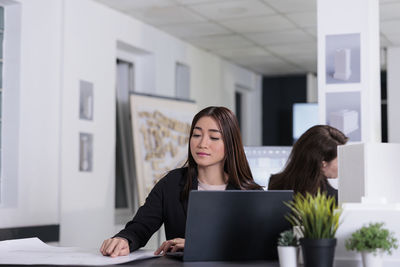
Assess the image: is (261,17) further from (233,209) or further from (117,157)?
(233,209)

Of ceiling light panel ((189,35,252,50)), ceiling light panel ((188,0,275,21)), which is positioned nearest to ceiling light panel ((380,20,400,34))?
ceiling light panel ((188,0,275,21))

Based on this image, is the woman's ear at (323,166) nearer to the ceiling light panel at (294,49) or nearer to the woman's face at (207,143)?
the woman's face at (207,143)

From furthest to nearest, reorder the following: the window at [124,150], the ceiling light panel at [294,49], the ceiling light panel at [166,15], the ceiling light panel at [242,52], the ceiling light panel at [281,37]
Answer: the ceiling light panel at [242,52] < the ceiling light panel at [294,49] < the ceiling light panel at [281,37] < the window at [124,150] < the ceiling light panel at [166,15]

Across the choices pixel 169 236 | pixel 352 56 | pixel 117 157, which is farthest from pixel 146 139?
pixel 169 236

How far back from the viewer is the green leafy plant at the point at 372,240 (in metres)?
1.90

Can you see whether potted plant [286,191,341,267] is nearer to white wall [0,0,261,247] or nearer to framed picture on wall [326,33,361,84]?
Answer: framed picture on wall [326,33,361,84]

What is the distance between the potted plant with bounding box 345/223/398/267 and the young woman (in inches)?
42.8

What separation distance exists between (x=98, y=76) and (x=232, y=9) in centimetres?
150

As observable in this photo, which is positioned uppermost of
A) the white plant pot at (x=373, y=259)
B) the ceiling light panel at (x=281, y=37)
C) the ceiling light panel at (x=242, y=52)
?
the ceiling light panel at (x=281, y=37)

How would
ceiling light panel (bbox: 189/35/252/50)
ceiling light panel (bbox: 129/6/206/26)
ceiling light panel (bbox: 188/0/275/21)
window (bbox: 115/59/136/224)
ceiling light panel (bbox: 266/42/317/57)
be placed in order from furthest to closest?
ceiling light panel (bbox: 266/42/317/57), ceiling light panel (bbox: 189/35/252/50), window (bbox: 115/59/136/224), ceiling light panel (bbox: 129/6/206/26), ceiling light panel (bbox: 188/0/275/21)

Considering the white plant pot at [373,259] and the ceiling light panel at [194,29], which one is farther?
the ceiling light panel at [194,29]

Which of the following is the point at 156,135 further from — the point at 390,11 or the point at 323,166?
the point at 323,166

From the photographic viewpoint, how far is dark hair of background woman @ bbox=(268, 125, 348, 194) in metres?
3.76

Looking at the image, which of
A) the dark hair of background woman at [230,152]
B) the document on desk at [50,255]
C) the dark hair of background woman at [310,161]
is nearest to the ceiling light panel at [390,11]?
the dark hair of background woman at [310,161]
